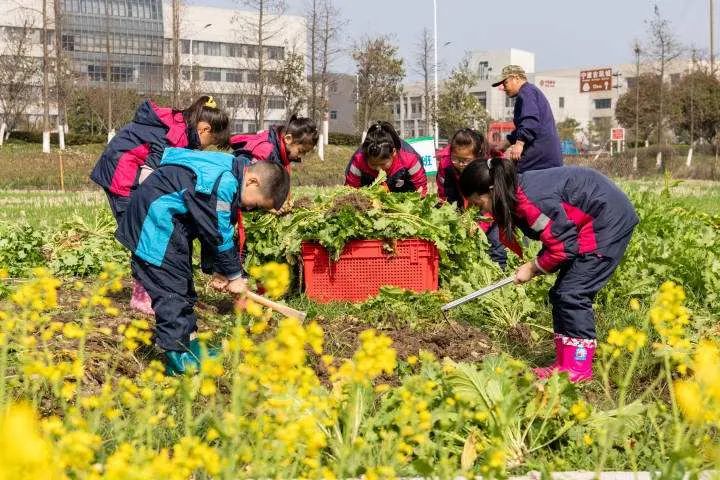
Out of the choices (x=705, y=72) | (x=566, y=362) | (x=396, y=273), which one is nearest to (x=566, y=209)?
(x=566, y=362)

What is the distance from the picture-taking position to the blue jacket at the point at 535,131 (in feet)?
23.0

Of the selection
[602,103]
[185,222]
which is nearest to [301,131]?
[185,222]

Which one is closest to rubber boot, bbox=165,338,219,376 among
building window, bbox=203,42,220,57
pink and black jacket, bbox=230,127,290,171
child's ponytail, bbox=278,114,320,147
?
pink and black jacket, bbox=230,127,290,171

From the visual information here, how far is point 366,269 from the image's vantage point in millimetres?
5461

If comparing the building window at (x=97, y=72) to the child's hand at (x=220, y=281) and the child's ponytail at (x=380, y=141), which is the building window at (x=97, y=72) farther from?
the child's hand at (x=220, y=281)

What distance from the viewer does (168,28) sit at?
6378 cm

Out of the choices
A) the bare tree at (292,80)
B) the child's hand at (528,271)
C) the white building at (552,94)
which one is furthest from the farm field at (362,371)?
the white building at (552,94)

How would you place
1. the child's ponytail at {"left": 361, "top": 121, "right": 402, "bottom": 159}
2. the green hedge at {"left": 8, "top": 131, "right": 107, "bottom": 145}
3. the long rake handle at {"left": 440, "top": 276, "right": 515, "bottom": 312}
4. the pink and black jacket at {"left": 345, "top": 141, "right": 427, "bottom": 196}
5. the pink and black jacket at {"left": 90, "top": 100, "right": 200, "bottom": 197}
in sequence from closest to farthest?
the long rake handle at {"left": 440, "top": 276, "right": 515, "bottom": 312}
the pink and black jacket at {"left": 90, "top": 100, "right": 200, "bottom": 197}
the child's ponytail at {"left": 361, "top": 121, "right": 402, "bottom": 159}
the pink and black jacket at {"left": 345, "top": 141, "right": 427, "bottom": 196}
the green hedge at {"left": 8, "top": 131, "right": 107, "bottom": 145}

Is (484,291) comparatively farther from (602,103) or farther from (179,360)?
(602,103)

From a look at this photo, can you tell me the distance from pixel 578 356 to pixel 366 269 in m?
1.84

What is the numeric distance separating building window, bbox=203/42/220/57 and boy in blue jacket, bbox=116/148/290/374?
6623cm

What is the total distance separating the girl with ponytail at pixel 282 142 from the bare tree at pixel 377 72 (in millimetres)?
37155

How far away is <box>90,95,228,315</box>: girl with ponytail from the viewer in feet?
16.7

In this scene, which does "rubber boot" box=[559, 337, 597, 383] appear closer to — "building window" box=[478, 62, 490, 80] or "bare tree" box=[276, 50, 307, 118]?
"bare tree" box=[276, 50, 307, 118]
